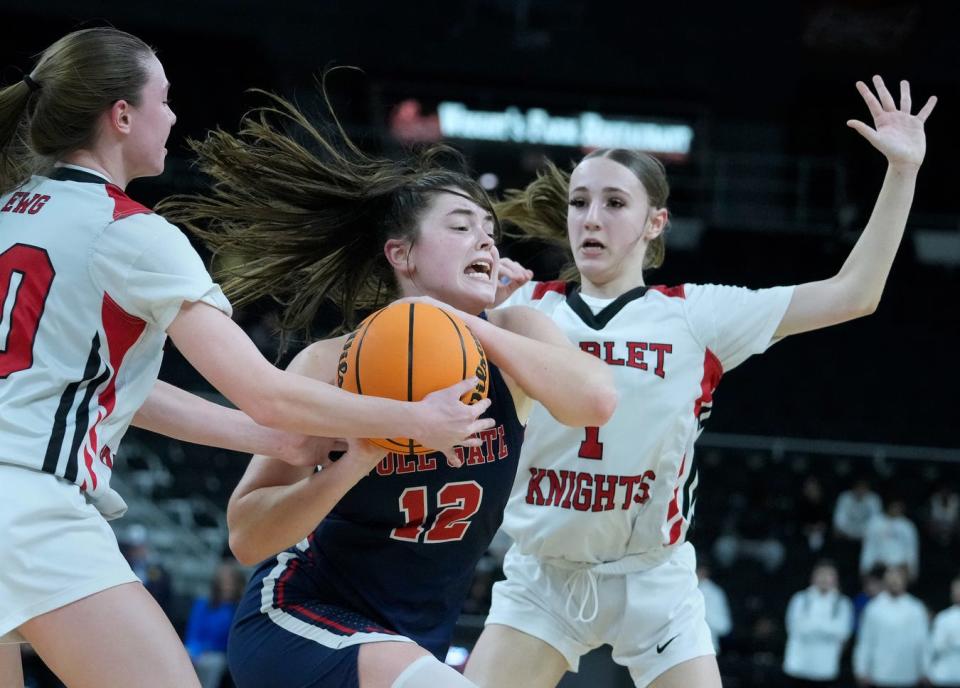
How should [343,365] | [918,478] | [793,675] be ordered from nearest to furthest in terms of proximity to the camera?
[343,365], [793,675], [918,478]

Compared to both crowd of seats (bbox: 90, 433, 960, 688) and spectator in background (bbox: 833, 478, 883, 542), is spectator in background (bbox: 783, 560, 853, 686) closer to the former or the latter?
crowd of seats (bbox: 90, 433, 960, 688)

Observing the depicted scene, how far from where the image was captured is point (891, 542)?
1436 cm

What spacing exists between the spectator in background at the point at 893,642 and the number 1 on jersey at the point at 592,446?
8.91m

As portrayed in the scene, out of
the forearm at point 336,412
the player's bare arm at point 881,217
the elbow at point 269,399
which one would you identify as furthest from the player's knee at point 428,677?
the player's bare arm at point 881,217

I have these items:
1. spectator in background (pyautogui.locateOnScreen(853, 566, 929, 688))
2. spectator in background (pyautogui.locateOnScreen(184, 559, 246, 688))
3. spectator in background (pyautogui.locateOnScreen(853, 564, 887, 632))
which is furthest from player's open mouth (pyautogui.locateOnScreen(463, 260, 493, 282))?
spectator in background (pyautogui.locateOnScreen(853, 564, 887, 632))

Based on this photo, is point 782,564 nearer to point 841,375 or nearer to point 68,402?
point 841,375

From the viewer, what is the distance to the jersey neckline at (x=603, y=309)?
180 inches

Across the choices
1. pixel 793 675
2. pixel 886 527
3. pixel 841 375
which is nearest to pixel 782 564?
pixel 886 527

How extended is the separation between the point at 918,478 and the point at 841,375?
266 cm

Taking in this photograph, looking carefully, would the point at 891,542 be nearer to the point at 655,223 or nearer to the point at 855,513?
the point at 855,513

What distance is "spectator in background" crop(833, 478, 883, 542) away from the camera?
15.4 m

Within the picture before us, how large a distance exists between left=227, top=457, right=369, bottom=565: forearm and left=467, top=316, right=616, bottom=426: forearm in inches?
18.2

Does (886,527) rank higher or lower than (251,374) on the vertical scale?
lower

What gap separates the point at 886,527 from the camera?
1443 centimetres
